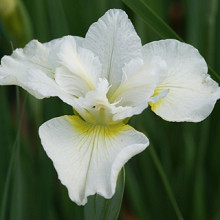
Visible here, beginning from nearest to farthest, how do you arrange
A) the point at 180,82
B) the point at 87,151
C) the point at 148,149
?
the point at 87,151
the point at 180,82
the point at 148,149

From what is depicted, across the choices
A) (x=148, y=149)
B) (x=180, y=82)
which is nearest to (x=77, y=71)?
(x=180, y=82)

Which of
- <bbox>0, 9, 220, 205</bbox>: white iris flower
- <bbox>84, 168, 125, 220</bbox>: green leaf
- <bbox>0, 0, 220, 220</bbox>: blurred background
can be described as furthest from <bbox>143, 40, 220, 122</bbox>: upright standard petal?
<bbox>0, 0, 220, 220</bbox>: blurred background

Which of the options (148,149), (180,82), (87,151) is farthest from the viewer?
(148,149)

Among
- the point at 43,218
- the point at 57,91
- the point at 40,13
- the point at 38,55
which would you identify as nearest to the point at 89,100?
the point at 57,91

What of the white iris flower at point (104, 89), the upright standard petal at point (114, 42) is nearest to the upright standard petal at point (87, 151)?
the white iris flower at point (104, 89)

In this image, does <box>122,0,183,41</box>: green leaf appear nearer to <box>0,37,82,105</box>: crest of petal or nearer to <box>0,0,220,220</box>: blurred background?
<box>0,37,82,105</box>: crest of petal

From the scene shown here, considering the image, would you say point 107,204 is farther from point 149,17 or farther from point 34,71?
point 149,17

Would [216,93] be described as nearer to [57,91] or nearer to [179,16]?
[57,91]
